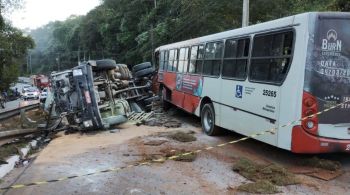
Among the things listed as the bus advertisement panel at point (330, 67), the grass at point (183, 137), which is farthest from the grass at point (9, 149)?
the bus advertisement panel at point (330, 67)

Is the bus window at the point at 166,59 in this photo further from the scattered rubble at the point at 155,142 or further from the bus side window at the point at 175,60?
the scattered rubble at the point at 155,142

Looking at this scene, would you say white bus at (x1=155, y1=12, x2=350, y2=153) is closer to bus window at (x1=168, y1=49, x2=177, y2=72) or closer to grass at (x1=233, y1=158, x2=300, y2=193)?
grass at (x1=233, y1=158, x2=300, y2=193)

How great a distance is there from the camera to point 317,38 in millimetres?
7266

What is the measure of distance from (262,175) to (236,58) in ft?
10.4

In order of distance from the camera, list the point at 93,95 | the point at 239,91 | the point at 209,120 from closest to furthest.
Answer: the point at 239,91, the point at 209,120, the point at 93,95

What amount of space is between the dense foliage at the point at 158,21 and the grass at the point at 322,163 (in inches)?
356

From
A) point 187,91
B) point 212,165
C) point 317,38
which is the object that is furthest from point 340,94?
point 187,91

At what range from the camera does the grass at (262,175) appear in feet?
21.8

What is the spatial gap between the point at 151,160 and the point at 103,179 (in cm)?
148

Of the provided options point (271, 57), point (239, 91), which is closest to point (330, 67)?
point (271, 57)

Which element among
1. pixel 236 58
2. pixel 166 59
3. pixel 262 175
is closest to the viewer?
pixel 262 175

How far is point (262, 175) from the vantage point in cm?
736

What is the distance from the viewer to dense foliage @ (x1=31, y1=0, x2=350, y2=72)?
24.8 meters

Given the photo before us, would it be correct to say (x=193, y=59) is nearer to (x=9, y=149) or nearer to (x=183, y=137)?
(x=183, y=137)
